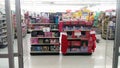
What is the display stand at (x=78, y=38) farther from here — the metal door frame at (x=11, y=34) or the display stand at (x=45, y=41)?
the metal door frame at (x=11, y=34)

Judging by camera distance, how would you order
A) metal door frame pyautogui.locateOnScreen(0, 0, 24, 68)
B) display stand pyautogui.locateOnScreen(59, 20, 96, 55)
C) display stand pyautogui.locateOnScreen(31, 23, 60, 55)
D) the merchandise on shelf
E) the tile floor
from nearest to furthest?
metal door frame pyautogui.locateOnScreen(0, 0, 24, 68), the tile floor, display stand pyautogui.locateOnScreen(59, 20, 96, 55), display stand pyautogui.locateOnScreen(31, 23, 60, 55), the merchandise on shelf

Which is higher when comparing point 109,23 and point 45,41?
point 109,23

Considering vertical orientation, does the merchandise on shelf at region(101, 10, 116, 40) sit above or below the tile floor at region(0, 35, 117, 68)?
above

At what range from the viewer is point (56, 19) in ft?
28.1

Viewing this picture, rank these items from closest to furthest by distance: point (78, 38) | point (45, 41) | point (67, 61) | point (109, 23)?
point (67, 61) → point (78, 38) → point (45, 41) → point (109, 23)

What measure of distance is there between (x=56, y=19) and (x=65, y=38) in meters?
1.19

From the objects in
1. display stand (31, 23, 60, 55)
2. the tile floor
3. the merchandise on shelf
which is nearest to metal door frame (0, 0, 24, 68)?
the tile floor

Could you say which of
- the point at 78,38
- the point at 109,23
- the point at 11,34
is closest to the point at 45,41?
the point at 78,38

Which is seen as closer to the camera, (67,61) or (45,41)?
(67,61)

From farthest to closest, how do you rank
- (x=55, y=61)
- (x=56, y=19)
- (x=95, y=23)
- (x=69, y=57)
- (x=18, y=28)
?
(x=95, y=23)
(x=56, y=19)
(x=69, y=57)
(x=55, y=61)
(x=18, y=28)

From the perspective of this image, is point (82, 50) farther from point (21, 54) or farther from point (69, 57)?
point (21, 54)

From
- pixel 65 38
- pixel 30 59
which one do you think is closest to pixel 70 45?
pixel 65 38

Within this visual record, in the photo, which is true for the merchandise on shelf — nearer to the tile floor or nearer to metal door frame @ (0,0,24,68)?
the tile floor

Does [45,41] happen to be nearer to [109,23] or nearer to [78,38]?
[78,38]
